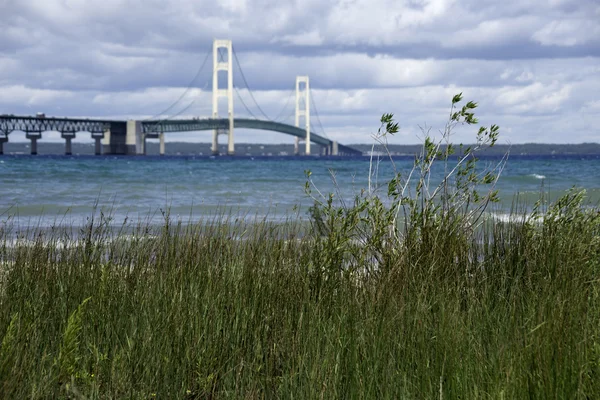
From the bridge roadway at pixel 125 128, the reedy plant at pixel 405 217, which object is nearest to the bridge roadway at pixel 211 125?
the bridge roadway at pixel 125 128

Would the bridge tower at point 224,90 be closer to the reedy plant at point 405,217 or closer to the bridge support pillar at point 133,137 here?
the bridge support pillar at point 133,137

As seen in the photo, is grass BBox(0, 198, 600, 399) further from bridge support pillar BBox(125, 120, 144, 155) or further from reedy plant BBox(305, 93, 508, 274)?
bridge support pillar BBox(125, 120, 144, 155)

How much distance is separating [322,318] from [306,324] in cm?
16

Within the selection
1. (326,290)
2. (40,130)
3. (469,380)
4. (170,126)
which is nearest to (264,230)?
(326,290)

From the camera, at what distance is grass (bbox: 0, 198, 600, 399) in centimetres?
259

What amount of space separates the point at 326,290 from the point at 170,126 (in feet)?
219

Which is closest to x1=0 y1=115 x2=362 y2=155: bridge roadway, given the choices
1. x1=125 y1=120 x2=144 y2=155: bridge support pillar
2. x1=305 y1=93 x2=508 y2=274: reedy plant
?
x1=125 y1=120 x2=144 y2=155: bridge support pillar

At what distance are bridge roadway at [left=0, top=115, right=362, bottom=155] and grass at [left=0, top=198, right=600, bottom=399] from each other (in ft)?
205

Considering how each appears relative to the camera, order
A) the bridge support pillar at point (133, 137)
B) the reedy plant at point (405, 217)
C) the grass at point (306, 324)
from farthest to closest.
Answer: the bridge support pillar at point (133, 137), the reedy plant at point (405, 217), the grass at point (306, 324)

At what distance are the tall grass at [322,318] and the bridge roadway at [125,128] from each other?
204 feet

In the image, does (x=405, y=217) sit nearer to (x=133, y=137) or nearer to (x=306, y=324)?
(x=306, y=324)

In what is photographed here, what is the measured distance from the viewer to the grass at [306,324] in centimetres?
259

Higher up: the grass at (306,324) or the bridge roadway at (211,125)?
the bridge roadway at (211,125)

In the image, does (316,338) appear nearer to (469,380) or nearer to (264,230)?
(469,380)
